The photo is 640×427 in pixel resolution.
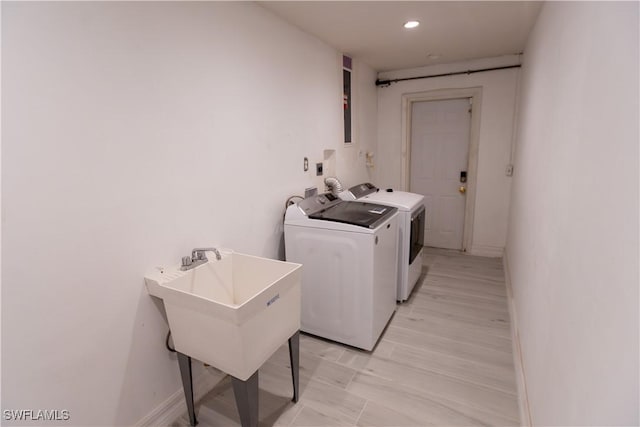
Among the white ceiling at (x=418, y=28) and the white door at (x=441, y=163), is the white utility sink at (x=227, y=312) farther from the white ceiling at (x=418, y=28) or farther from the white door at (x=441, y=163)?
the white door at (x=441, y=163)

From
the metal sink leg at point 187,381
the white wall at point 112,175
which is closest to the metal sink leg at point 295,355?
the metal sink leg at point 187,381

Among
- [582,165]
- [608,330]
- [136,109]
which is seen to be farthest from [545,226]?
[136,109]

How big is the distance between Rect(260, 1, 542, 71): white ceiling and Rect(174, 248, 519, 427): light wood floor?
2.31 metres

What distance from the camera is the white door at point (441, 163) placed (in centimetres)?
393

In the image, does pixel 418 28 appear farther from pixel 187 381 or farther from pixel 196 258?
pixel 187 381

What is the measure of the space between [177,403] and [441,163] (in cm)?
372

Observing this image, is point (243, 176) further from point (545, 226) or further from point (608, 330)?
point (608, 330)

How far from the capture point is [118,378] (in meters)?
1.46

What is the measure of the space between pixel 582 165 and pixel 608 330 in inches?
20.9

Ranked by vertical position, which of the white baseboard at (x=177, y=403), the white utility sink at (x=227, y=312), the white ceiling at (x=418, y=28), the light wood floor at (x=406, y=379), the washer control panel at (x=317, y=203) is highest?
the white ceiling at (x=418, y=28)

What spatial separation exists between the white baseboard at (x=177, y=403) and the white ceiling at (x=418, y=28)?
2.36 m

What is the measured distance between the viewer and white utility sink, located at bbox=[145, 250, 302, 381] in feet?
4.28

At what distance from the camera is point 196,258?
1718mm

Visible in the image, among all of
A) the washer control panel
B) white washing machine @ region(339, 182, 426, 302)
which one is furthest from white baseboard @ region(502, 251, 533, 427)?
the washer control panel
